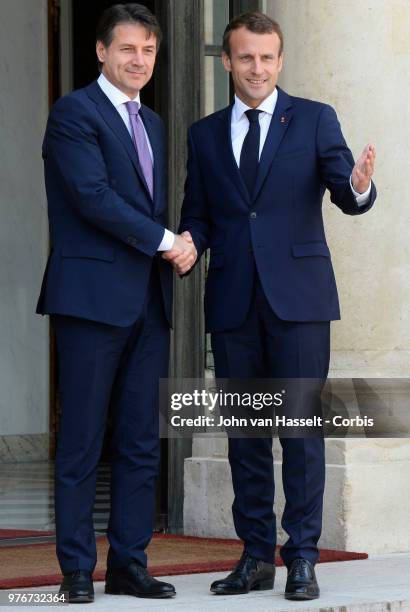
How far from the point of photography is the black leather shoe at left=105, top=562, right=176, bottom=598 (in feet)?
15.6

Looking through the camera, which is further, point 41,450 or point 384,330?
point 41,450

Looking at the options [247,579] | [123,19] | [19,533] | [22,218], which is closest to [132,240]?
[123,19]

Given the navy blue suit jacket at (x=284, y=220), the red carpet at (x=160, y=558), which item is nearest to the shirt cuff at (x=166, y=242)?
the navy blue suit jacket at (x=284, y=220)

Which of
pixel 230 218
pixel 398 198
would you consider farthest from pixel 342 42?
pixel 230 218

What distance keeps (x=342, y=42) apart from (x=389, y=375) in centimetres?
140

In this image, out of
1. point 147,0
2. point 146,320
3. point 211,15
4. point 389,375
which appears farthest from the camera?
point 147,0

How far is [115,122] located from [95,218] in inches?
13.8

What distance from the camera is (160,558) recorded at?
19.2 ft

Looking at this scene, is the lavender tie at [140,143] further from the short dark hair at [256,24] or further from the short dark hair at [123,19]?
the short dark hair at [256,24]

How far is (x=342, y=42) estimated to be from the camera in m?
6.35

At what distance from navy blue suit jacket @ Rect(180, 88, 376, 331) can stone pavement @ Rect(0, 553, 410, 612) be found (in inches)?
34.1

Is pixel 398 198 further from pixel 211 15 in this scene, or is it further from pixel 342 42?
pixel 211 15

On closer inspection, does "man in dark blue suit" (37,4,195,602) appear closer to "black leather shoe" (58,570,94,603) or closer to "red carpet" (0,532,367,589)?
"black leather shoe" (58,570,94,603)

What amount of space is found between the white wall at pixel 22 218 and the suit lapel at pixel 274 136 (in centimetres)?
748
